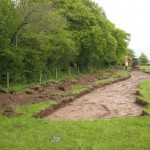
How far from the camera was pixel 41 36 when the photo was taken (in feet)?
83.4

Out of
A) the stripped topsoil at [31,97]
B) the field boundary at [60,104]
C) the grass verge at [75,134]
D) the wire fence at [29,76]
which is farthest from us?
the wire fence at [29,76]

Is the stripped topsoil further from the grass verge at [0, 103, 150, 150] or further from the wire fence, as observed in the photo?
the grass verge at [0, 103, 150, 150]

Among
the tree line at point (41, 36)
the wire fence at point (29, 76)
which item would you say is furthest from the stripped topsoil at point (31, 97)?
the tree line at point (41, 36)

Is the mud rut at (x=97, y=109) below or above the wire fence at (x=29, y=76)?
below

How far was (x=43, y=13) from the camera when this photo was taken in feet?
78.0

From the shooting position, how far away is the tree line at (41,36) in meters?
22.5

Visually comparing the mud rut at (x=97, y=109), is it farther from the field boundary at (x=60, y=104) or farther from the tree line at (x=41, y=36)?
the tree line at (x=41, y=36)

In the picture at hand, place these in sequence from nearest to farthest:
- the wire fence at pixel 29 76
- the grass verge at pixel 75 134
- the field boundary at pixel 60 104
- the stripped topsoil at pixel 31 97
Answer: the grass verge at pixel 75 134, the field boundary at pixel 60 104, the stripped topsoil at pixel 31 97, the wire fence at pixel 29 76

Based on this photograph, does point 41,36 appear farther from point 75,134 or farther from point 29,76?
point 75,134

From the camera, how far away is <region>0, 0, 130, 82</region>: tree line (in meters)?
22.5

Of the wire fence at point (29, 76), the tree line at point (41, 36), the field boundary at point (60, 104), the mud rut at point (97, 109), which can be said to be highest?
the tree line at point (41, 36)

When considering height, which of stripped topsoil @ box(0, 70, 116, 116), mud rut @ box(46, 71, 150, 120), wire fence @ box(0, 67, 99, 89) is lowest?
mud rut @ box(46, 71, 150, 120)

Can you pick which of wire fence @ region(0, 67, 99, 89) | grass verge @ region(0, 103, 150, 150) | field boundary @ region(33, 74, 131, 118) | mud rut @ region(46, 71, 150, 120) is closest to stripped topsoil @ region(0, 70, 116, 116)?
field boundary @ region(33, 74, 131, 118)

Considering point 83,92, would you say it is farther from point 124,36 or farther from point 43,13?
point 124,36
